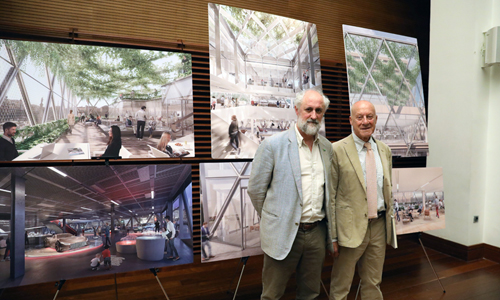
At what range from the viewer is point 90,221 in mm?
2469

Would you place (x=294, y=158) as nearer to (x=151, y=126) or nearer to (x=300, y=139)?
(x=300, y=139)

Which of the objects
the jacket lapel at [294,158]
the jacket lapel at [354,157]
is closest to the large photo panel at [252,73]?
the jacket lapel at [354,157]

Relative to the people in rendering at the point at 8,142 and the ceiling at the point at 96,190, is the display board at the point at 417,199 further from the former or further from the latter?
the people in rendering at the point at 8,142

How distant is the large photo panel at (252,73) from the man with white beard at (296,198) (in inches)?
45.3

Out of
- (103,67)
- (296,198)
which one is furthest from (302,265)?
(103,67)

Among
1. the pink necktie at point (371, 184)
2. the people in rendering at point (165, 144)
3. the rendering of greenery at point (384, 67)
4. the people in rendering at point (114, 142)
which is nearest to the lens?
the pink necktie at point (371, 184)

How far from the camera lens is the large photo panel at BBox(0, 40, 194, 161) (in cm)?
273

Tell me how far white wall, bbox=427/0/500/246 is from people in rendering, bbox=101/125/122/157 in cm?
447

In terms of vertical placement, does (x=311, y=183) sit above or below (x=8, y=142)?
below

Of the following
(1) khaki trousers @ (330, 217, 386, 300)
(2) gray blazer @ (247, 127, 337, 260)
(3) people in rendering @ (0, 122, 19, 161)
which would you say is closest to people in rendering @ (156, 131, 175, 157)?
(3) people in rendering @ (0, 122, 19, 161)

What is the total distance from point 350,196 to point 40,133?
2.85m

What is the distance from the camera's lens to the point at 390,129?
3.77 metres

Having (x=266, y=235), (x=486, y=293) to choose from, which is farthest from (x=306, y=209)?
(x=486, y=293)

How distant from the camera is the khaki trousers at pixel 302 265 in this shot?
7.14ft
